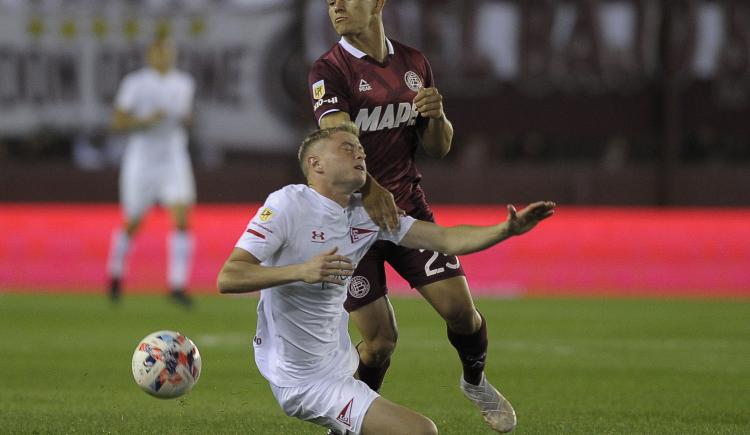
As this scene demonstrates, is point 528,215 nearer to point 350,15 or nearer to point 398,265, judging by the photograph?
point 398,265

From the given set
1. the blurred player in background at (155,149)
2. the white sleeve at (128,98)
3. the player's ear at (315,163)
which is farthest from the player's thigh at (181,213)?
the player's ear at (315,163)

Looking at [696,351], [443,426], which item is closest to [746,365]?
[696,351]

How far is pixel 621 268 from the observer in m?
13.7

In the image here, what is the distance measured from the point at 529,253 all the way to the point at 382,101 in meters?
7.81

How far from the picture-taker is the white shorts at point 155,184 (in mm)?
12375

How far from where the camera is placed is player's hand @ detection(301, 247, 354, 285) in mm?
4578

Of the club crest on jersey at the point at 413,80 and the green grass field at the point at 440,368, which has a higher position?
the club crest on jersey at the point at 413,80

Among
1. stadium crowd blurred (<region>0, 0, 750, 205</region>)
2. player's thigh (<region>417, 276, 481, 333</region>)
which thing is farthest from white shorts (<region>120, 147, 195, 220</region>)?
player's thigh (<region>417, 276, 481, 333</region>)

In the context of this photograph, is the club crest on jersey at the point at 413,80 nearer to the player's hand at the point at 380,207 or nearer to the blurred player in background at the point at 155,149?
the player's hand at the point at 380,207

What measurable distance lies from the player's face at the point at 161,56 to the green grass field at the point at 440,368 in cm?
229

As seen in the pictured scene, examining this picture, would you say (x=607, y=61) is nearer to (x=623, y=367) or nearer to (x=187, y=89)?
(x=187, y=89)

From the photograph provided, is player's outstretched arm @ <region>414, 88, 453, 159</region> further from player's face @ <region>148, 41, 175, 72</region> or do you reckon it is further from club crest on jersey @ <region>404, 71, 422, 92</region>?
player's face @ <region>148, 41, 175, 72</region>

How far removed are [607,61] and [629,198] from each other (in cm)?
163

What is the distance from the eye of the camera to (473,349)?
6273 mm
